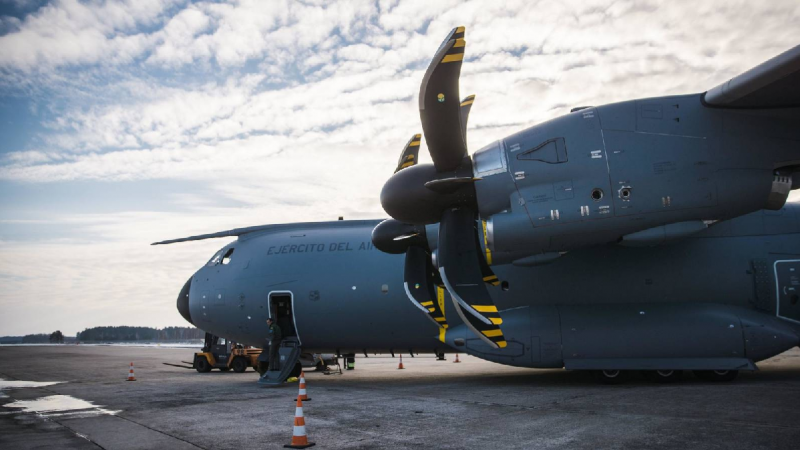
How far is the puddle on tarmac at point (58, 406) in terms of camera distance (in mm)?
10230

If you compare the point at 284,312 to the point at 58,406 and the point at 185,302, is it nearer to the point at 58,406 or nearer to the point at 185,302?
the point at 185,302

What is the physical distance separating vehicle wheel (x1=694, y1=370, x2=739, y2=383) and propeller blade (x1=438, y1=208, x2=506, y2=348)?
5695 mm

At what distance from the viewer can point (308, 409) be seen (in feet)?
32.9

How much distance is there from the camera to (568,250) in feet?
31.7

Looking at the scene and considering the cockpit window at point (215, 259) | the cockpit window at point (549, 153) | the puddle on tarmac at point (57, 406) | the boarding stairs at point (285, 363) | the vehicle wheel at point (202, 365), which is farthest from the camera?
the vehicle wheel at point (202, 365)

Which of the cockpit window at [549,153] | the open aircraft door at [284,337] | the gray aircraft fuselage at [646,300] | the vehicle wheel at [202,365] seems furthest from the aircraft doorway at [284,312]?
the cockpit window at [549,153]

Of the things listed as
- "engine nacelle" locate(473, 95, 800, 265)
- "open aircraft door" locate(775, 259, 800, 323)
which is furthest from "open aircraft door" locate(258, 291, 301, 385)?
"open aircraft door" locate(775, 259, 800, 323)

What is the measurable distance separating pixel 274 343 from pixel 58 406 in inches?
206

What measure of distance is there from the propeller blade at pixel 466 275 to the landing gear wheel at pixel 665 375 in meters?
4.97

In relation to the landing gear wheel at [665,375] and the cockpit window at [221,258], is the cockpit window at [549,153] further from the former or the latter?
the cockpit window at [221,258]

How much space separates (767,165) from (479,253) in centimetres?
478

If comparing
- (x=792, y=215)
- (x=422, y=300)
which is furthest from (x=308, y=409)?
(x=792, y=215)

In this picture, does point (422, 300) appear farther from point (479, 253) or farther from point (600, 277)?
point (600, 277)

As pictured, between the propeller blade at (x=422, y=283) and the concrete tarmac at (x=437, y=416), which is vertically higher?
the propeller blade at (x=422, y=283)
